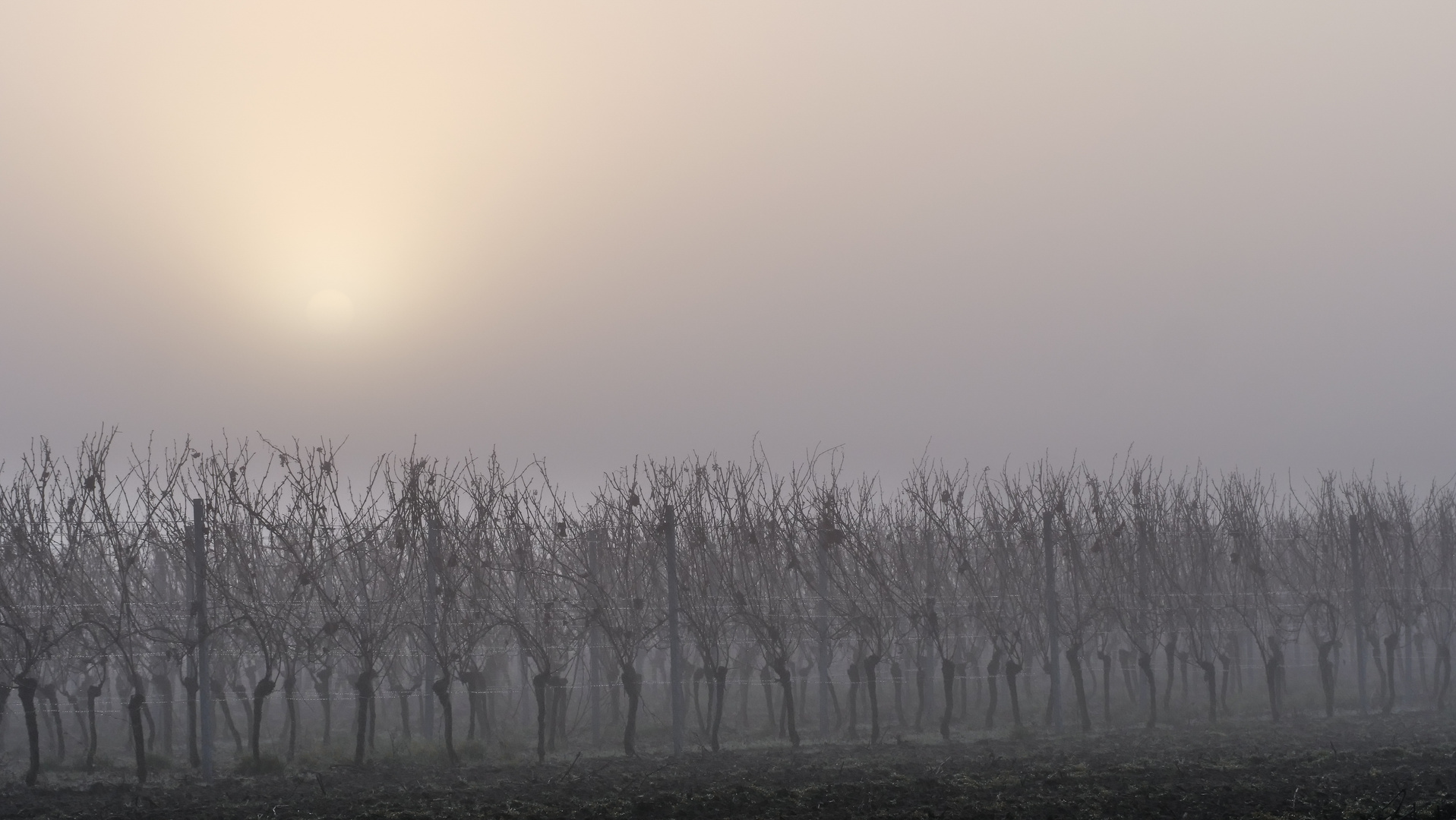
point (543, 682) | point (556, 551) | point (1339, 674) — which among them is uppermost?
point (556, 551)

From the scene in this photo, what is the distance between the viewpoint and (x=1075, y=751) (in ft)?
39.3

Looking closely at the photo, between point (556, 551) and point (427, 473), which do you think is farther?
point (556, 551)

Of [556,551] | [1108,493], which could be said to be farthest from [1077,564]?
[556,551]

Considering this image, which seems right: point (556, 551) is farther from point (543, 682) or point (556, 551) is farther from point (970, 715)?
point (970, 715)

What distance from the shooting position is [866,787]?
30.0ft

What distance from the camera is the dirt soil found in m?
8.09

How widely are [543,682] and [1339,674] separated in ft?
56.4

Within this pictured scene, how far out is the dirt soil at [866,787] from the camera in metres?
8.09

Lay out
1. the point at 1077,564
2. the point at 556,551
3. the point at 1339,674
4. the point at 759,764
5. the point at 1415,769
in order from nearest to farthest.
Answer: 1. the point at 1415,769
2. the point at 759,764
3. the point at 556,551
4. the point at 1077,564
5. the point at 1339,674

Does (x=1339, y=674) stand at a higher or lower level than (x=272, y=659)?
lower

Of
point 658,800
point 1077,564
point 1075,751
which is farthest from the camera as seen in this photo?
point 1077,564

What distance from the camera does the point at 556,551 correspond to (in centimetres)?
1540

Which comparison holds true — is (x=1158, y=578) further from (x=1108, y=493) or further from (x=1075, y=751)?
(x=1075, y=751)

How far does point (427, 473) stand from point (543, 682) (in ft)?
8.17
